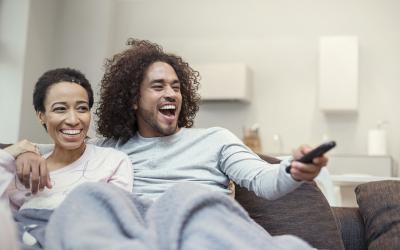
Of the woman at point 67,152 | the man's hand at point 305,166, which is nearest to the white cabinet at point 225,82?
the woman at point 67,152

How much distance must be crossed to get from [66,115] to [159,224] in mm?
660

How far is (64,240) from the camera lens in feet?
3.03

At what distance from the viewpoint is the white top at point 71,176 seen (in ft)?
4.45

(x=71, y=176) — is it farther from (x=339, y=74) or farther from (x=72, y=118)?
(x=339, y=74)

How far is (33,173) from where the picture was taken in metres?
1.34

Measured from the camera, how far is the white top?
1.36 metres

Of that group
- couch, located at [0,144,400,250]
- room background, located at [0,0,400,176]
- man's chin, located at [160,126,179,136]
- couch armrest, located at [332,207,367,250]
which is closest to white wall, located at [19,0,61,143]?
room background, located at [0,0,400,176]

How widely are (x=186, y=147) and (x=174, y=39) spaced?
2.67m

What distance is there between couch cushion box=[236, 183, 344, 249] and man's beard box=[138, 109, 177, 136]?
1.08 feet

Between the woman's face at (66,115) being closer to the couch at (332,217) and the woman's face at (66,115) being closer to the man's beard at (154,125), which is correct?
the man's beard at (154,125)

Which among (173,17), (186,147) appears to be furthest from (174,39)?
(186,147)

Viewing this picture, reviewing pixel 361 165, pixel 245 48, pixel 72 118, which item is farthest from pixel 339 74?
pixel 72 118

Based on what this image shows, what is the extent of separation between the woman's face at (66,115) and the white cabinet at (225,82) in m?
2.29

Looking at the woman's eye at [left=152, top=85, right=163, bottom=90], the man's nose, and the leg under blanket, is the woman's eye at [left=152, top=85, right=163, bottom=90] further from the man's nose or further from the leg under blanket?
the leg under blanket
